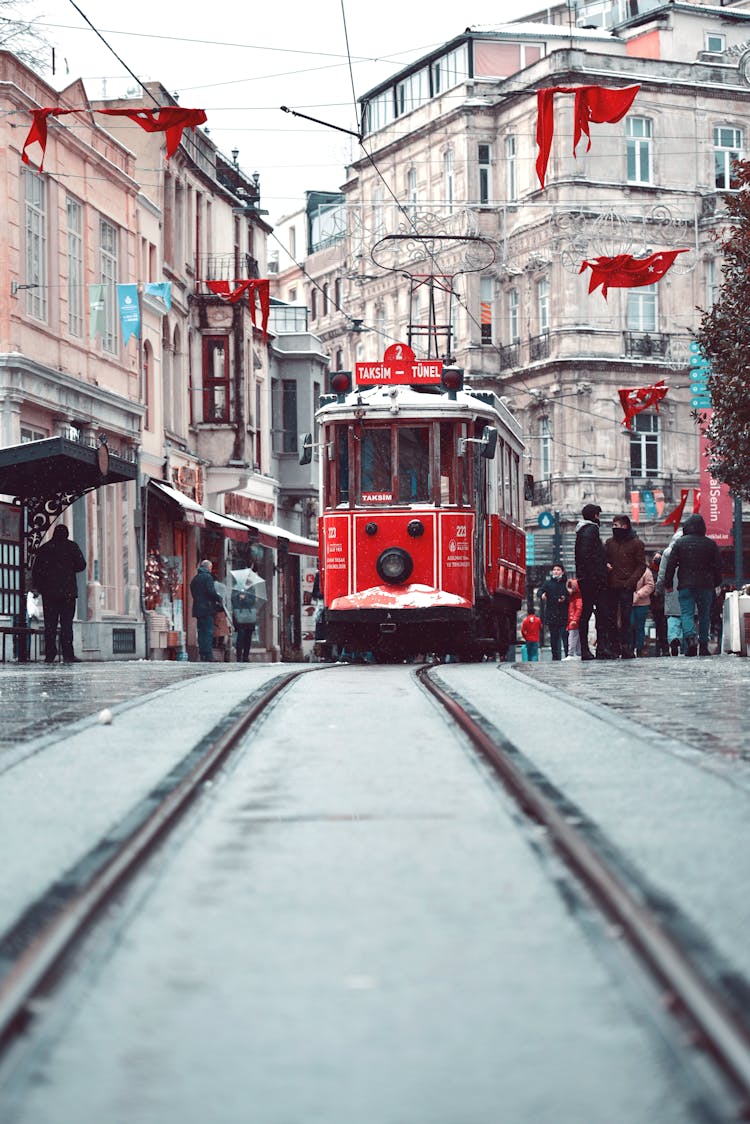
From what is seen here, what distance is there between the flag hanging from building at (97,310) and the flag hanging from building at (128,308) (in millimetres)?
331

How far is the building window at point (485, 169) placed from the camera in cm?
6869

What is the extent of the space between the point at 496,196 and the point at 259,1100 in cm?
6614

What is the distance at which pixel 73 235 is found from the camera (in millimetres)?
36312

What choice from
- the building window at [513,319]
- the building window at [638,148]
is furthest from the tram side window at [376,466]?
the building window at [513,319]

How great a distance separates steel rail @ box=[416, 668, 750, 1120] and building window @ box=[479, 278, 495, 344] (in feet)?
203

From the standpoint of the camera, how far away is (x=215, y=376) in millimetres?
49062

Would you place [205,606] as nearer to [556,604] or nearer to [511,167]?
[556,604]

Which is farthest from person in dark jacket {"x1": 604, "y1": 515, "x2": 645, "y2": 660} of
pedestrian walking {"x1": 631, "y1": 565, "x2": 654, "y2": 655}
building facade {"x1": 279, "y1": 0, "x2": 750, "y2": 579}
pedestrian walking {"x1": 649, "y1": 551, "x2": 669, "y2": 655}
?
building facade {"x1": 279, "y1": 0, "x2": 750, "y2": 579}

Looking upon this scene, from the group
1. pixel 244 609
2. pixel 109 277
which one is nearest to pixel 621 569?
pixel 244 609

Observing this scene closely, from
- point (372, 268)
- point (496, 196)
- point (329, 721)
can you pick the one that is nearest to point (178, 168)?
point (496, 196)

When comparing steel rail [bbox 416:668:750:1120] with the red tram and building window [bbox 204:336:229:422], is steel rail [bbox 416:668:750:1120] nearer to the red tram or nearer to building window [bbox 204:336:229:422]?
the red tram

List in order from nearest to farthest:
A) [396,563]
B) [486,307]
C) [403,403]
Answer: [396,563] → [403,403] → [486,307]

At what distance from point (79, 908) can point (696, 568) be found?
22.0 m

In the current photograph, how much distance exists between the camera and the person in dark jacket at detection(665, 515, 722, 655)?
2675 centimetres
